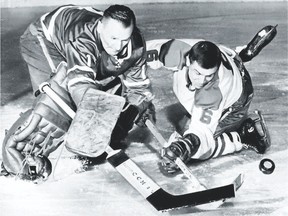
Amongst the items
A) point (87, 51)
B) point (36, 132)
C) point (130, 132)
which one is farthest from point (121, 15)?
point (130, 132)

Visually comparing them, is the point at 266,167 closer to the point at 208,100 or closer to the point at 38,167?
the point at 208,100

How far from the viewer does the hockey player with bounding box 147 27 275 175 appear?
90.9 inches

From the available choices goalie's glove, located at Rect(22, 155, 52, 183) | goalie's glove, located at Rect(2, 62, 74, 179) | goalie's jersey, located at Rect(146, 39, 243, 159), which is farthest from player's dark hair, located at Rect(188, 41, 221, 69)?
goalie's glove, located at Rect(22, 155, 52, 183)

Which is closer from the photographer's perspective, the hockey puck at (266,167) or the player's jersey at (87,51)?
the player's jersey at (87,51)

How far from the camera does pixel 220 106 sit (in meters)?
2.40

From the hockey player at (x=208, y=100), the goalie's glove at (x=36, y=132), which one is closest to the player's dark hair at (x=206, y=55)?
the hockey player at (x=208, y=100)

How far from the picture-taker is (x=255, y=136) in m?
2.63

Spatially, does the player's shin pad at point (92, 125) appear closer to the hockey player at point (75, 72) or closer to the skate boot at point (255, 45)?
the hockey player at point (75, 72)

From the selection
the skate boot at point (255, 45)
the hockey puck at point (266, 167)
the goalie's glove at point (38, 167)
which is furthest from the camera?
the skate boot at point (255, 45)

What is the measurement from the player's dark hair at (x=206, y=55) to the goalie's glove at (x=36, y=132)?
23.6 inches

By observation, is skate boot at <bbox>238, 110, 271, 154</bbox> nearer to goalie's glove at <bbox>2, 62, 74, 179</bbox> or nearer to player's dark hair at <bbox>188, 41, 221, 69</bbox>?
player's dark hair at <bbox>188, 41, 221, 69</bbox>

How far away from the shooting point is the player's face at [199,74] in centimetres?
231

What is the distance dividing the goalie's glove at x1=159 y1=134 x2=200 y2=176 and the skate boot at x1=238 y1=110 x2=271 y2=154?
406 millimetres

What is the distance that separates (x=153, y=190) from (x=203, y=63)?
1.83 feet
